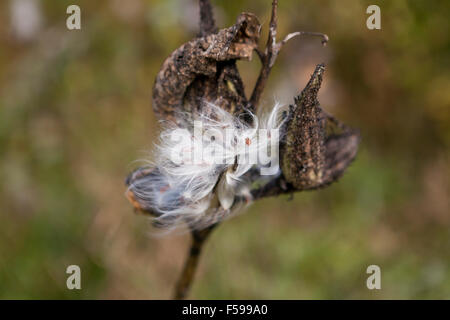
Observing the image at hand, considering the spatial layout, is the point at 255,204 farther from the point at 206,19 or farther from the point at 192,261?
the point at 206,19

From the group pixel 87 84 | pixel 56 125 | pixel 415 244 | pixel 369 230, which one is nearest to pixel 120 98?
pixel 87 84

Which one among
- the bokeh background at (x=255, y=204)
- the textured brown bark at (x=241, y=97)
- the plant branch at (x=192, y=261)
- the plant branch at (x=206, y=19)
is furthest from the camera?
the bokeh background at (x=255, y=204)

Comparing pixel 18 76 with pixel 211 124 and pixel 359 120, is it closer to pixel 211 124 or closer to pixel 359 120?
pixel 359 120

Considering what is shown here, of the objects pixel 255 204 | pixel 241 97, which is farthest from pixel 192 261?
pixel 255 204

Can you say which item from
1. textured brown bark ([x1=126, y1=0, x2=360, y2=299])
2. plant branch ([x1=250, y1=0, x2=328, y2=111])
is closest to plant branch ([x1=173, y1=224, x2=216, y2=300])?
textured brown bark ([x1=126, y1=0, x2=360, y2=299])

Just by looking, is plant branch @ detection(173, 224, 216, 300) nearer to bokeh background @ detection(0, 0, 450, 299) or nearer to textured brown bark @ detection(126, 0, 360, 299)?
textured brown bark @ detection(126, 0, 360, 299)

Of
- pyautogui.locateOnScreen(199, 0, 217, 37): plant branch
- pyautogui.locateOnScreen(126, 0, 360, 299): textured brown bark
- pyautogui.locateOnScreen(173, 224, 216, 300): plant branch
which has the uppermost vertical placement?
pyautogui.locateOnScreen(199, 0, 217, 37): plant branch

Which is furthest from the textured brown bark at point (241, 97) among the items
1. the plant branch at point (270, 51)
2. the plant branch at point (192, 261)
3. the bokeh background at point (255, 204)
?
the bokeh background at point (255, 204)

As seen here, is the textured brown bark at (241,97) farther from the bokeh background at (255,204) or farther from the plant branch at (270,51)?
the bokeh background at (255,204)
